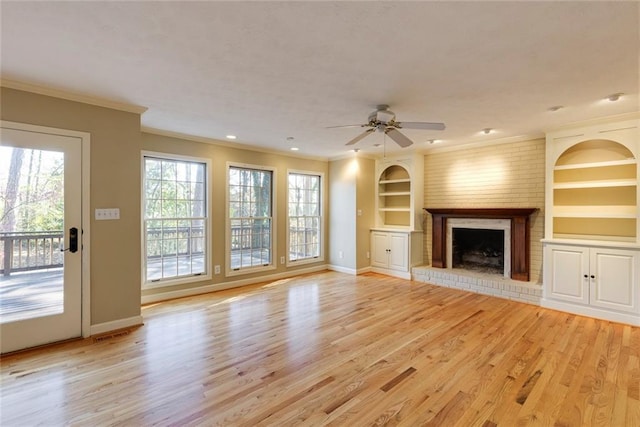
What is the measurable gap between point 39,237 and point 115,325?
118 centimetres

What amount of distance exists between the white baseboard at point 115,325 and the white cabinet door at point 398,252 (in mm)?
4430

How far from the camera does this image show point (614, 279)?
143 inches

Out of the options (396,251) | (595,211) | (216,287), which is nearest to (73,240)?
(216,287)

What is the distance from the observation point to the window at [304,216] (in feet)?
20.0

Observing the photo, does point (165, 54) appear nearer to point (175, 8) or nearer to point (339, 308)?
point (175, 8)

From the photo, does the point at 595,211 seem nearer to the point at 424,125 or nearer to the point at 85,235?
the point at 424,125

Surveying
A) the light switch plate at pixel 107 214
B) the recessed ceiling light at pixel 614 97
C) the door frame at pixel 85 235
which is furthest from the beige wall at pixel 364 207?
the door frame at pixel 85 235

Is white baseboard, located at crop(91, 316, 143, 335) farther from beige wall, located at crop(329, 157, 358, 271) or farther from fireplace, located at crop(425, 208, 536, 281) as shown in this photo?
fireplace, located at crop(425, 208, 536, 281)

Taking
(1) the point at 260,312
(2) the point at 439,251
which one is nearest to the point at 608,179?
(2) the point at 439,251

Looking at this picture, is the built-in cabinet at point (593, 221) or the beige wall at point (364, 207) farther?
the beige wall at point (364, 207)

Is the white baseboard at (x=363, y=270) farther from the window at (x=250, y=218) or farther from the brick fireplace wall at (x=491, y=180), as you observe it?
the window at (x=250, y=218)

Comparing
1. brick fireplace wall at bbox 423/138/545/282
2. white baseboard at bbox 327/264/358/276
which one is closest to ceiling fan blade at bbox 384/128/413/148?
brick fireplace wall at bbox 423/138/545/282

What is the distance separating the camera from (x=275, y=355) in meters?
2.74

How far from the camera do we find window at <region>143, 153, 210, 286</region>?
14.2ft
